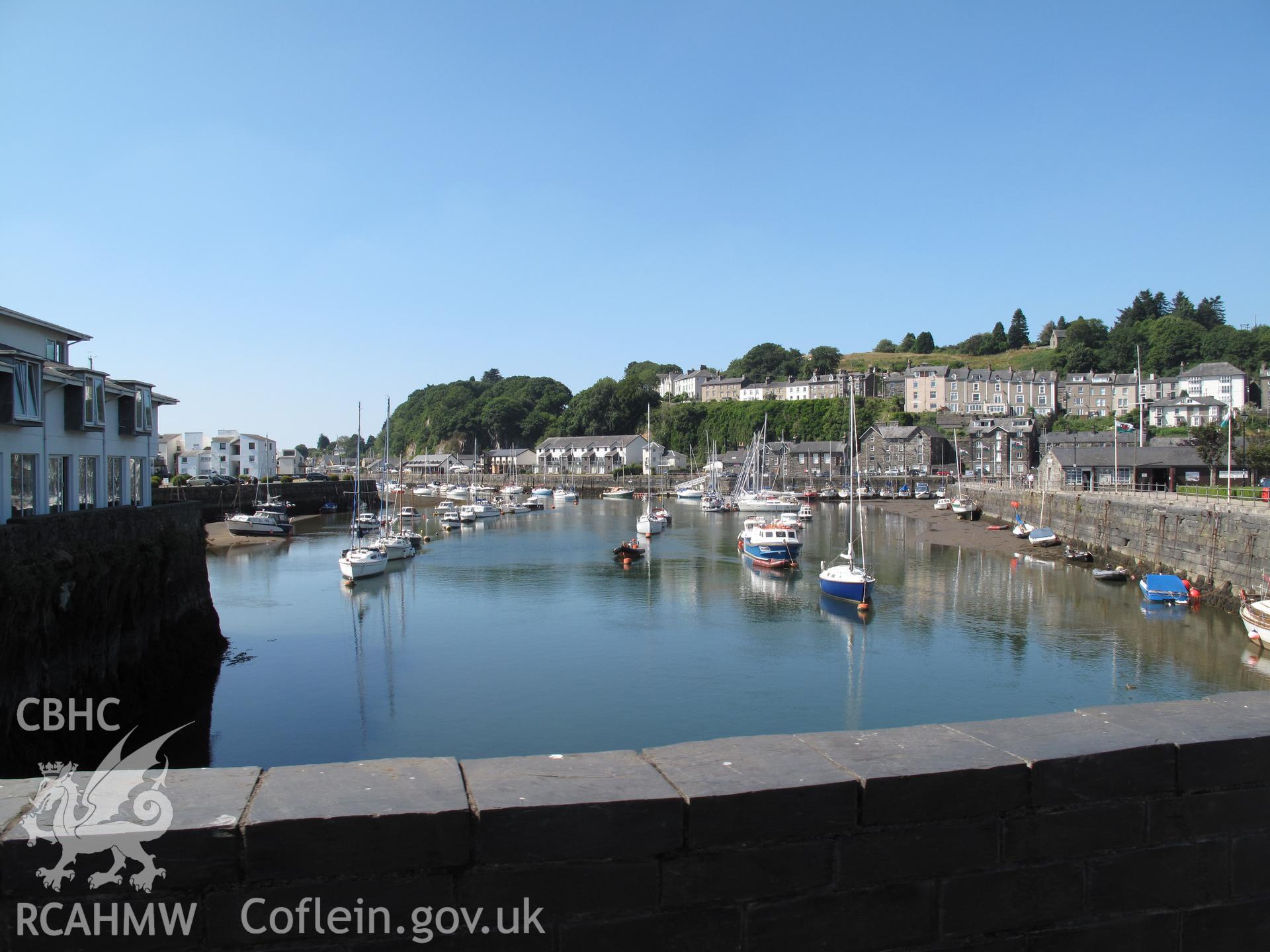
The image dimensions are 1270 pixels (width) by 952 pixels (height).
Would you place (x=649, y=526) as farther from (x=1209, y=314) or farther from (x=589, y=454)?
(x=1209, y=314)

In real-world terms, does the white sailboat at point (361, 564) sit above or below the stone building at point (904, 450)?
below

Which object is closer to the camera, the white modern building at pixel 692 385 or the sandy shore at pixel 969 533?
the sandy shore at pixel 969 533

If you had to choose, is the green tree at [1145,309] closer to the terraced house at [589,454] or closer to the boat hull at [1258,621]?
the terraced house at [589,454]

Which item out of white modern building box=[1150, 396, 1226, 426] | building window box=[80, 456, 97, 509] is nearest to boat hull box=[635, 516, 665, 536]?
building window box=[80, 456, 97, 509]

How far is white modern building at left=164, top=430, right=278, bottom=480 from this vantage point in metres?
114

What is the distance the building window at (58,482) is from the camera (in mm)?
21031

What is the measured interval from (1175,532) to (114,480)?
41.5 metres

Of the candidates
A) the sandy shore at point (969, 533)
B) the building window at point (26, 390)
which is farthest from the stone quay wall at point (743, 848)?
the sandy shore at point (969, 533)

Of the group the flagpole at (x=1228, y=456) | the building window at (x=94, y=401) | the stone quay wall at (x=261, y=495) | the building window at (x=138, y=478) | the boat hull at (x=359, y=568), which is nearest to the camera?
the building window at (x=94, y=401)

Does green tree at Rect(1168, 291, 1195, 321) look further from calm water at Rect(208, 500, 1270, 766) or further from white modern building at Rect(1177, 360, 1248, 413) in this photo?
calm water at Rect(208, 500, 1270, 766)

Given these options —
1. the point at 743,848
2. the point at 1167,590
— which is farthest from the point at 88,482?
the point at 1167,590

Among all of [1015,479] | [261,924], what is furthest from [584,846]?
[1015,479]

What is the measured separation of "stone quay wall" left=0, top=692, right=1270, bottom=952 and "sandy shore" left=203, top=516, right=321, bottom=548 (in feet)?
194

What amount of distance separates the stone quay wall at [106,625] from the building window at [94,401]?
2.62 m
